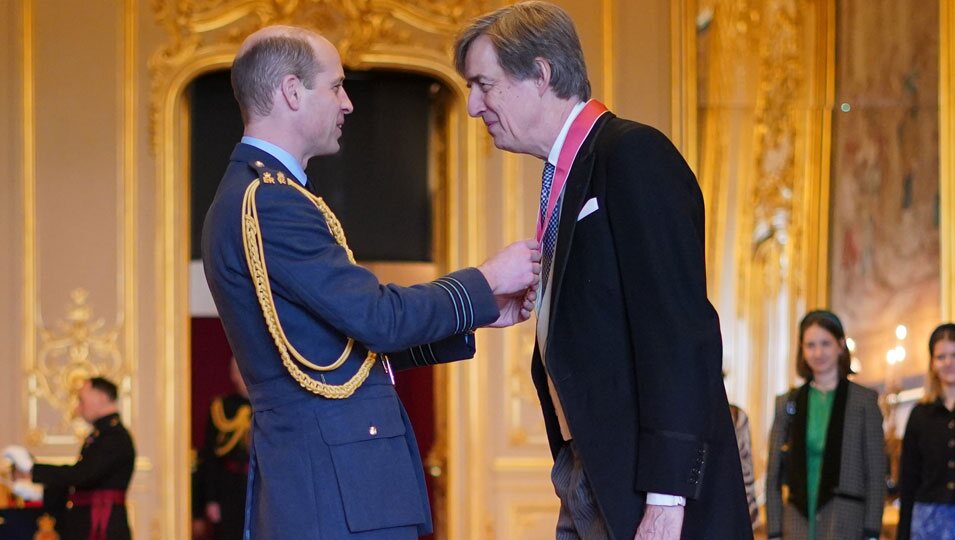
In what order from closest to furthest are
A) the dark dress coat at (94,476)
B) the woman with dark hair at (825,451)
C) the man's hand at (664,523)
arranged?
the man's hand at (664,523)
the woman with dark hair at (825,451)
the dark dress coat at (94,476)

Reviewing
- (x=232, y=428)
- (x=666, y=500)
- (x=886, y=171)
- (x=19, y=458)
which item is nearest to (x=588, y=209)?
(x=666, y=500)

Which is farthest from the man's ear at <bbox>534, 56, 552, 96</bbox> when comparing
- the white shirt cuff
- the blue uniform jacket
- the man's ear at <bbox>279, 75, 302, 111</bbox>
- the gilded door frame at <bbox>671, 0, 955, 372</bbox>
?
the gilded door frame at <bbox>671, 0, 955, 372</bbox>

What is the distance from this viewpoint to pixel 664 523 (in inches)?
92.8

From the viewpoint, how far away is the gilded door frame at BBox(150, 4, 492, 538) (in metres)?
7.70

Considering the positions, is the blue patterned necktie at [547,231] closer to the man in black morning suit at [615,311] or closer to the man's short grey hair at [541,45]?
the man in black morning suit at [615,311]

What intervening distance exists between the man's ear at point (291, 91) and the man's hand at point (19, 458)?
4.63 metres

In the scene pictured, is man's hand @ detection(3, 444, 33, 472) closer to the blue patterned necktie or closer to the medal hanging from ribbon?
the blue patterned necktie

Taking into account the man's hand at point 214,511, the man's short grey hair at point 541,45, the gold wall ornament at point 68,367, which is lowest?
the man's hand at point 214,511

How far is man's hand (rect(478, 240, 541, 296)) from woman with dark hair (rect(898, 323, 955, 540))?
377cm

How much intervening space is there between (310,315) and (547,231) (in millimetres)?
486

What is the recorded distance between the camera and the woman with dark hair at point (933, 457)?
19.3 feet

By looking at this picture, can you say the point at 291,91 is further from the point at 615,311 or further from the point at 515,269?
the point at 615,311

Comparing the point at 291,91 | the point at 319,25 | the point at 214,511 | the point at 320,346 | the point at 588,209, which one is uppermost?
the point at 319,25

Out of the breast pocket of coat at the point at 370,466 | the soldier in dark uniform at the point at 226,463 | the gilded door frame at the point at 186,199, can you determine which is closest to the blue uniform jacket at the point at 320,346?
the breast pocket of coat at the point at 370,466
